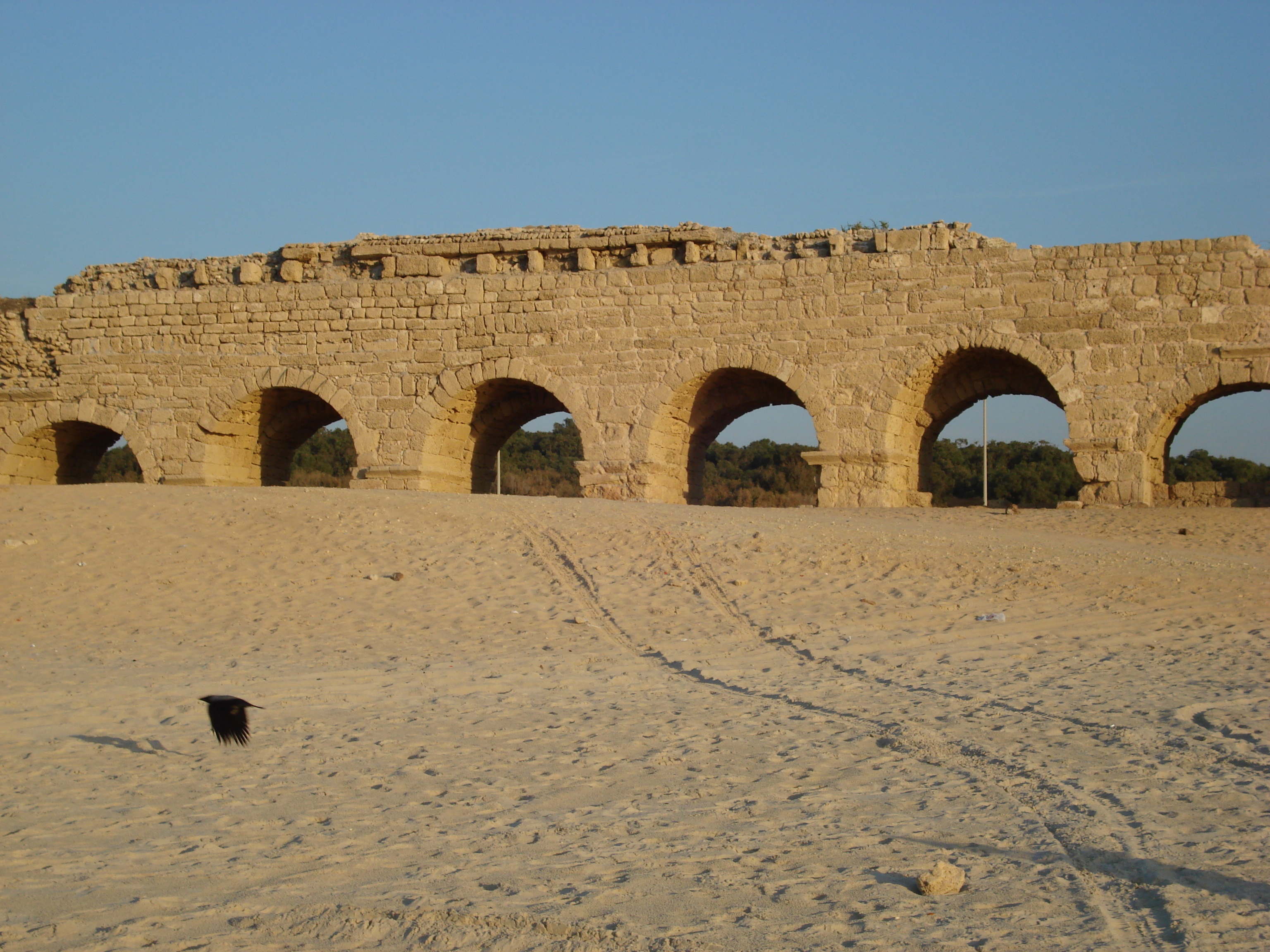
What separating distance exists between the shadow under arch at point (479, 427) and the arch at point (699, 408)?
87 centimetres

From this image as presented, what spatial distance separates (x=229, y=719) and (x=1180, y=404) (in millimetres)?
10716

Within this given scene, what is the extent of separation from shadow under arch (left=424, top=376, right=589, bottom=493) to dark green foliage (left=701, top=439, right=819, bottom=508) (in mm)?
12658

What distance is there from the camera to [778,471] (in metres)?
36.0

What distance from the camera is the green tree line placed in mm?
29578

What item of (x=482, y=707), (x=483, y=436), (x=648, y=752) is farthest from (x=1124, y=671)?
(x=483, y=436)

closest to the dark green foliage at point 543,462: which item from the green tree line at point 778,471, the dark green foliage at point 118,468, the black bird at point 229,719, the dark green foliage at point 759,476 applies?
the green tree line at point 778,471

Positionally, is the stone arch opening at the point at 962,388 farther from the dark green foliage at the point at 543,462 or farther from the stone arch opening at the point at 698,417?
the dark green foliage at the point at 543,462

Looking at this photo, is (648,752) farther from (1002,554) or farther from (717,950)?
(1002,554)

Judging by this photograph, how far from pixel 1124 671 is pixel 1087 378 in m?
6.74

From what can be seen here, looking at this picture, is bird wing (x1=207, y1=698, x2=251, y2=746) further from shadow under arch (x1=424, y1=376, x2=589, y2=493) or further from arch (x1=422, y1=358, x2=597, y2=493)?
shadow under arch (x1=424, y1=376, x2=589, y2=493)

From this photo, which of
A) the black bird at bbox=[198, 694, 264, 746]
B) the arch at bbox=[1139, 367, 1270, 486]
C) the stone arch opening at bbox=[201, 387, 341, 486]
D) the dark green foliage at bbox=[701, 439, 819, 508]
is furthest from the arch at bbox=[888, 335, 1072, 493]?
the dark green foliage at bbox=[701, 439, 819, 508]

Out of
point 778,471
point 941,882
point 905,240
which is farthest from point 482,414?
point 778,471

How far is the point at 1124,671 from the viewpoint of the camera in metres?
6.83

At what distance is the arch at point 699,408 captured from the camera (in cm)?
1388
